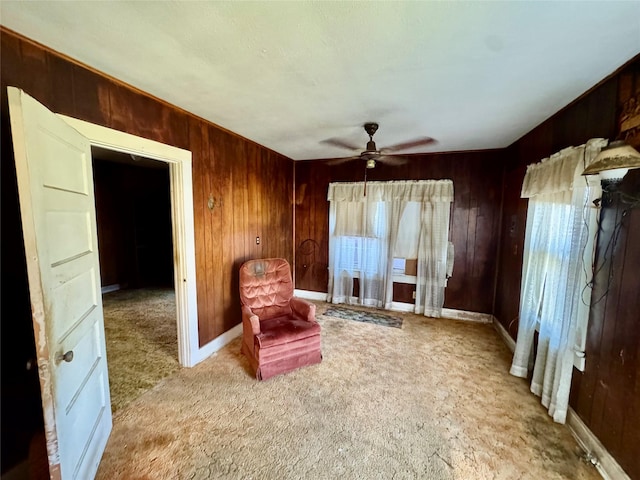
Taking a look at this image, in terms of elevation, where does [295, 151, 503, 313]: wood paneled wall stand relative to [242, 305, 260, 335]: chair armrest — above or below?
above

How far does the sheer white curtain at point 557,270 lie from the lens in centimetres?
182

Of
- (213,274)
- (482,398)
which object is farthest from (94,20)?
(482,398)

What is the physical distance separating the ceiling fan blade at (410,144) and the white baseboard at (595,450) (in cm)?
280

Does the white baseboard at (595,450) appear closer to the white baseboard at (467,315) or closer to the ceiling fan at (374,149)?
the white baseboard at (467,315)

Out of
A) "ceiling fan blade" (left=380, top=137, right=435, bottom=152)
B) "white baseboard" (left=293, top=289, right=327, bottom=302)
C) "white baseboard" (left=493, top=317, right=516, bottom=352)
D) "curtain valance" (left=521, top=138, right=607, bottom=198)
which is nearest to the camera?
"curtain valance" (left=521, top=138, right=607, bottom=198)

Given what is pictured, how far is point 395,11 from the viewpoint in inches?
46.4

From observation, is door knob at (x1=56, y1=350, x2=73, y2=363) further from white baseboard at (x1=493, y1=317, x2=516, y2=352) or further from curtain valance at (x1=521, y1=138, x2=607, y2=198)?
white baseboard at (x1=493, y1=317, x2=516, y2=352)

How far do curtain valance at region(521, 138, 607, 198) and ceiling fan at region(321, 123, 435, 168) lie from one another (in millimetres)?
1157

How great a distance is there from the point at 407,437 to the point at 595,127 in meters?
2.50

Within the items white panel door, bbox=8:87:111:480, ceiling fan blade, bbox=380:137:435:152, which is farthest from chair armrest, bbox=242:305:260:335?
ceiling fan blade, bbox=380:137:435:152

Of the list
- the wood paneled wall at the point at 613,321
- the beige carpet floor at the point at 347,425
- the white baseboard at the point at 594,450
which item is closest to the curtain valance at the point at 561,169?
the wood paneled wall at the point at 613,321

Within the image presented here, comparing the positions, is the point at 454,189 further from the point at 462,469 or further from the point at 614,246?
the point at 462,469

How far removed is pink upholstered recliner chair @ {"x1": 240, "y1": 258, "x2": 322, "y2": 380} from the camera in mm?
2486

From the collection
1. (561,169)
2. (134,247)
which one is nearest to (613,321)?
(561,169)
